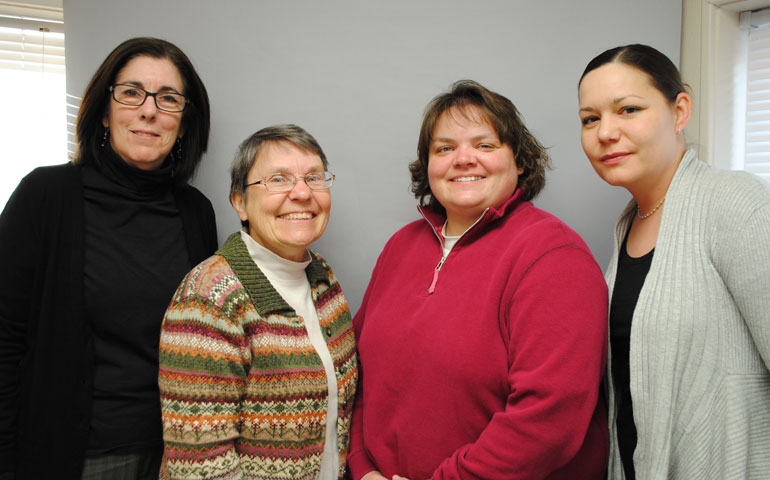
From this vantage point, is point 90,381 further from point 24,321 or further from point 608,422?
point 608,422

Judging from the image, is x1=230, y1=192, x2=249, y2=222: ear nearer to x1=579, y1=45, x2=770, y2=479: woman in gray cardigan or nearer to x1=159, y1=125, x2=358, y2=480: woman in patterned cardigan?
x1=159, y1=125, x2=358, y2=480: woman in patterned cardigan

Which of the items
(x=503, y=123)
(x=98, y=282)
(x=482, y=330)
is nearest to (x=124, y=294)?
(x=98, y=282)

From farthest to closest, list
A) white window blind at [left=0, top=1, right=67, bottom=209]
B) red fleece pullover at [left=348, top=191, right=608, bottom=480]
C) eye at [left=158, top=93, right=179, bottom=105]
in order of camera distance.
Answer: white window blind at [left=0, top=1, right=67, bottom=209]
eye at [left=158, top=93, right=179, bottom=105]
red fleece pullover at [left=348, top=191, right=608, bottom=480]

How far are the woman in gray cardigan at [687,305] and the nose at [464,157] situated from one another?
1.10ft

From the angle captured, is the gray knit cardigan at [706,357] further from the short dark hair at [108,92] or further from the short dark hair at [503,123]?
the short dark hair at [108,92]

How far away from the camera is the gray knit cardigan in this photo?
44.1 inches

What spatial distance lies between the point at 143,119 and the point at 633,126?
4.48ft

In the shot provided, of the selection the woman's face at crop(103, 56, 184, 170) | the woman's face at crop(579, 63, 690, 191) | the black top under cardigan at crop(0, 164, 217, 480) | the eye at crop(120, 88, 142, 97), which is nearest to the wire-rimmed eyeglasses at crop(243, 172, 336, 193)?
the woman's face at crop(103, 56, 184, 170)

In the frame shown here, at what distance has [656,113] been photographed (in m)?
1.25

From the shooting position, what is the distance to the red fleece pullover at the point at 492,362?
1070 millimetres

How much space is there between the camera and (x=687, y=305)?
1.15 metres

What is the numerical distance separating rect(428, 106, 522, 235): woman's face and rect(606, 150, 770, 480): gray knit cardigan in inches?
18.0

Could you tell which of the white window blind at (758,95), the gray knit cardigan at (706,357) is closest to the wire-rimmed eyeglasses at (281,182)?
the gray knit cardigan at (706,357)

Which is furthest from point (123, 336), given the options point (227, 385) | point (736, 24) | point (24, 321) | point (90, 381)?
point (736, 24)
